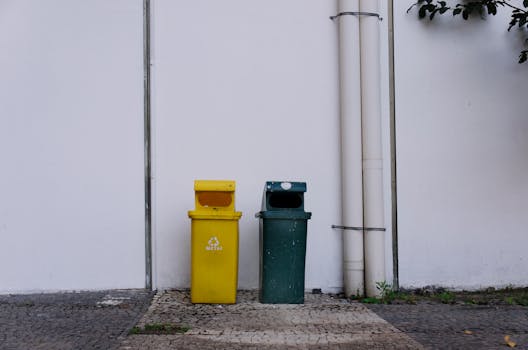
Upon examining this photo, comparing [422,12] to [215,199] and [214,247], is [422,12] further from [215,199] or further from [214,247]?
[214,247]

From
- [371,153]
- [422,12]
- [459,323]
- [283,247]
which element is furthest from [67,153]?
[459,323]

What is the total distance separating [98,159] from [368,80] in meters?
3.13

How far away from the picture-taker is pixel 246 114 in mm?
7789

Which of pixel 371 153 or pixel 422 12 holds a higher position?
pixel 422 12

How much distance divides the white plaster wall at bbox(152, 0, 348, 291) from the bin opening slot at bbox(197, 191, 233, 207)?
1.85 feet

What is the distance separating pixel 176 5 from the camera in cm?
776

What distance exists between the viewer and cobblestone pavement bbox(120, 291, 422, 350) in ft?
18.0

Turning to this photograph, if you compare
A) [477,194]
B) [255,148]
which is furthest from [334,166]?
[477,194]

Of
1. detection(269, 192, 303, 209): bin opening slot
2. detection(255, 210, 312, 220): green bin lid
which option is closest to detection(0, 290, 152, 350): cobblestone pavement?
detection(255, 210, 312, 220): green bin lid

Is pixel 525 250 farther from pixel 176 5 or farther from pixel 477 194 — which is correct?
pixel 176 5

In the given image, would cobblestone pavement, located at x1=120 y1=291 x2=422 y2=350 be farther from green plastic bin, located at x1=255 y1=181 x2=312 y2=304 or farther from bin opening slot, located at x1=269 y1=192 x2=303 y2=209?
bin opening slot, located at x1=269 y1=192 x2=303 y2=209

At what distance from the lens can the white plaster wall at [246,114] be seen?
7668 millimetres

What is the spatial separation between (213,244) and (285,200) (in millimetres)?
924

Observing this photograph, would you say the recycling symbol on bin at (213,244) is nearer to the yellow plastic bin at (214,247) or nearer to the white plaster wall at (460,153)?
the yellow plastic bin at (214,247)
